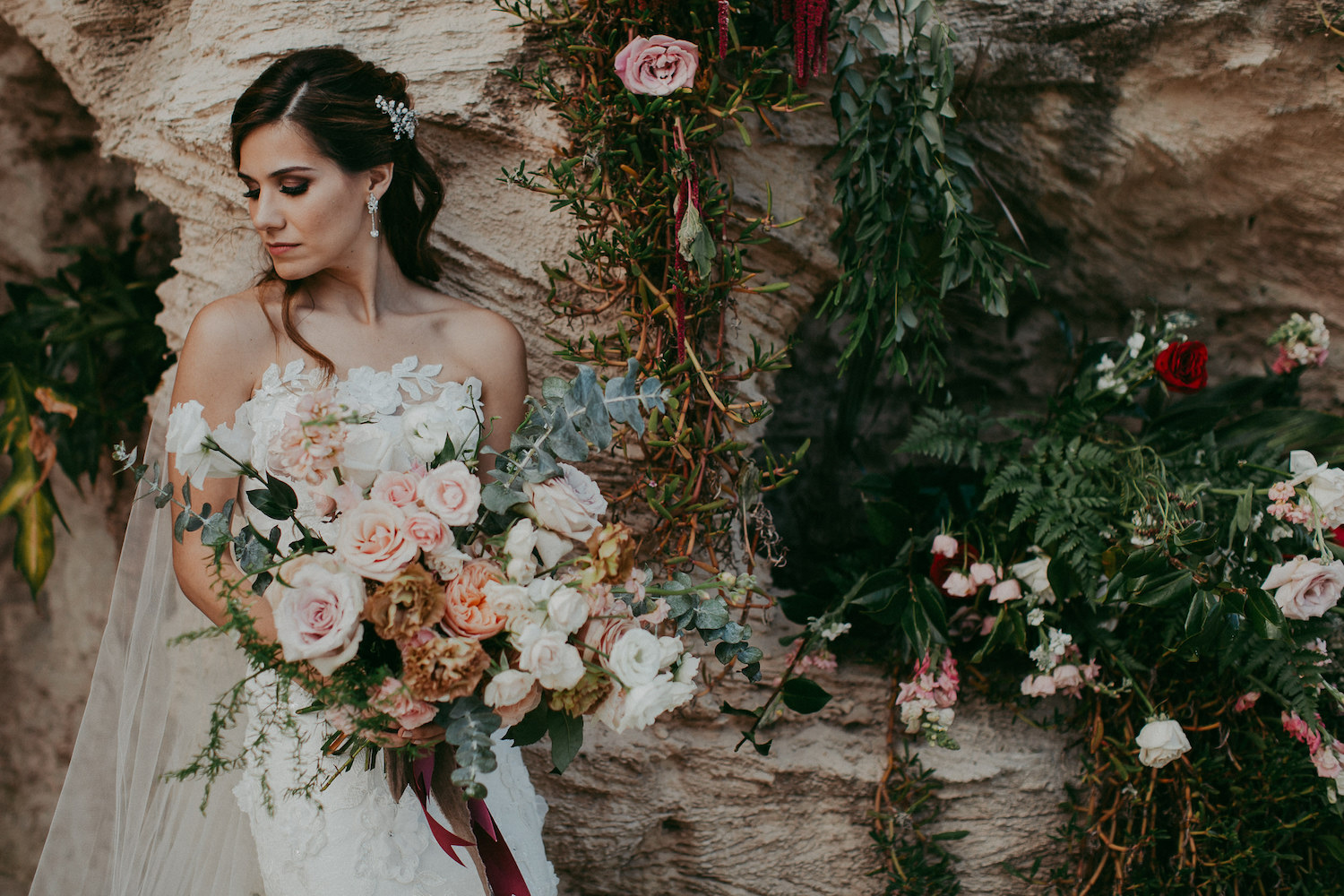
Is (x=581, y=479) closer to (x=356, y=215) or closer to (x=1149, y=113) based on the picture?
(x=356, y=215)

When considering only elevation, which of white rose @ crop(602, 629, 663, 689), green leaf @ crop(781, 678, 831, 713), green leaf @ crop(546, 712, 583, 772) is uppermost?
white rose @ crop(602, 629, 663, 689)

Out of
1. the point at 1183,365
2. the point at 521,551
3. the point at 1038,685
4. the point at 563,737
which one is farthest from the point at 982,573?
the point at 521,551

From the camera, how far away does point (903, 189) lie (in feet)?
6.54

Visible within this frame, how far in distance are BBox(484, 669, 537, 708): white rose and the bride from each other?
0.52 metres

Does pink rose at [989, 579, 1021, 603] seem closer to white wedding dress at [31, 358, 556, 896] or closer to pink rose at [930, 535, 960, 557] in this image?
pink rose at [930, 535, 960, 557]

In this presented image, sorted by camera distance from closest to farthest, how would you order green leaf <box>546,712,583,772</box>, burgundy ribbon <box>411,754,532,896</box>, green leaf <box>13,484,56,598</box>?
green leaf <box>546,712,583,772</box>
burgundy ribbon <box>411,754,532,896</box>
green leaf <box>13,484,56,598</box>

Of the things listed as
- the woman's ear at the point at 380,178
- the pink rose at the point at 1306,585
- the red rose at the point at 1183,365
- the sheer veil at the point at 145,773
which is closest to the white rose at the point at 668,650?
the sheer veil at the point at 145,773

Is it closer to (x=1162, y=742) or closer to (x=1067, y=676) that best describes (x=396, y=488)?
(x=1067, y=676)

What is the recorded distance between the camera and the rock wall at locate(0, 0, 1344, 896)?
2.03 m

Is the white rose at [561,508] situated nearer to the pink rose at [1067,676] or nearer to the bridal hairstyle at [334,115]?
the bridal hairstyle at [334,115]

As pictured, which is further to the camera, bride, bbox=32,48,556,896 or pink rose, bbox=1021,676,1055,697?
pink rose, bbox=1021,676,1055,697

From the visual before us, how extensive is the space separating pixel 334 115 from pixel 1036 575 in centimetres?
193

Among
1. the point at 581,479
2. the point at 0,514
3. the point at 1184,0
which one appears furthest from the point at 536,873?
the point at 1184,0

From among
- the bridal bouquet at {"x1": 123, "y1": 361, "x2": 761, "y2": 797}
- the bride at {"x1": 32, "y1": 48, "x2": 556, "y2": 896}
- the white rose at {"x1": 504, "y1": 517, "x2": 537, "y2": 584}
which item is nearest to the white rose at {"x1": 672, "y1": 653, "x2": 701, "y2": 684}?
the bridal bouquet at {"x1": 123, "y1": 361, "x2": 761, "y2": 797}
